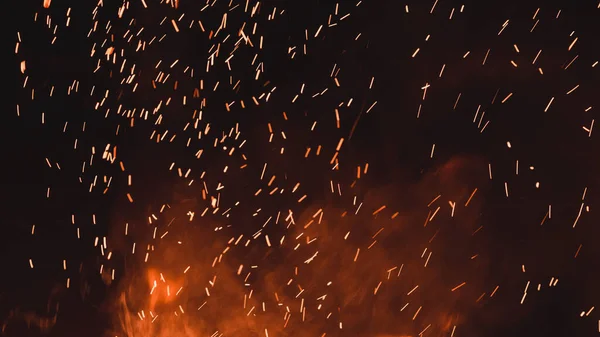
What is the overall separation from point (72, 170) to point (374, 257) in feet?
4.42

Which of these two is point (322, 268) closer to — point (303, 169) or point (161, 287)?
point (303, 169)

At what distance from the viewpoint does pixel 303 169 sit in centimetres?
270

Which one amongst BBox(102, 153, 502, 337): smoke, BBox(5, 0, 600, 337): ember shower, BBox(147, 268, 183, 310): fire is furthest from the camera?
BBox(147, 268, 183, 310): fire

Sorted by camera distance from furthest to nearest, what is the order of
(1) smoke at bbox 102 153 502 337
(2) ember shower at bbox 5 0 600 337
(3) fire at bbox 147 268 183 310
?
(3) fire at bbox 147 268 183 310
(1) smoke at bbox 102 153 502 337
(2) ember shower at bbox 5 0 600 337

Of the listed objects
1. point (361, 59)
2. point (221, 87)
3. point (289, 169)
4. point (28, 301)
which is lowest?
point (28, 301)

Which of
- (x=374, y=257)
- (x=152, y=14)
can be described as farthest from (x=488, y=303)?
(x=152, y=14)

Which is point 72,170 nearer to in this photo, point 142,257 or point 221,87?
point 142,257

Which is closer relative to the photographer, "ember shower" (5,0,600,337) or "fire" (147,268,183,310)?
"ember shower" (5,0,600,337)

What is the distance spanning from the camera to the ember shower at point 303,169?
2391 millimetres

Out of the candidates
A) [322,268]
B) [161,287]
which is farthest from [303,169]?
[161,287]

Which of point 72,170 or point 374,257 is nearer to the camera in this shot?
point 374,257

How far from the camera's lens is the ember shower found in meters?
2.39

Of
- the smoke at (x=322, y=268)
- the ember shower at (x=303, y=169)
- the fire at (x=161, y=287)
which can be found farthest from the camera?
the fire at (x=161, y=287)

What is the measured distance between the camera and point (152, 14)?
2869mm
